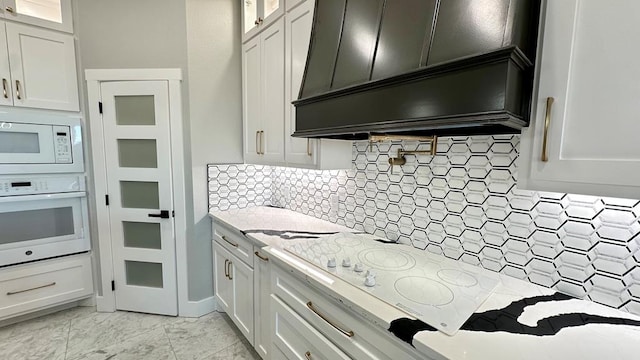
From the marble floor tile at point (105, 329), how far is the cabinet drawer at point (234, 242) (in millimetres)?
925

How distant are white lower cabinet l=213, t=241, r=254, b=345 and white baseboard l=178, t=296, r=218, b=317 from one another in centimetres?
14

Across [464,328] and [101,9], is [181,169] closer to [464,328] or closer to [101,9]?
[101,9]

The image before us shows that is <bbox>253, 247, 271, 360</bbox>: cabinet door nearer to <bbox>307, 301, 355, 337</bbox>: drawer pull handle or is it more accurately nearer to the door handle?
<bbox>307, 301, 355, 337</bbox>: drawer pull handle

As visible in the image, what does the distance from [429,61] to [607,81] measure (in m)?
0.46

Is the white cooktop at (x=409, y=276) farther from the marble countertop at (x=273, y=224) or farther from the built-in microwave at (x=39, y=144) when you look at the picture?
the built-in microwave at (x=39, y=144)

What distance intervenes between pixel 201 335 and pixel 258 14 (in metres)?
2.60

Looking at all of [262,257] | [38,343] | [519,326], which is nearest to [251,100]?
[262,257]

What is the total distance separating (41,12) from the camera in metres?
2.24

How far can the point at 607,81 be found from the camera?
0.72 meters

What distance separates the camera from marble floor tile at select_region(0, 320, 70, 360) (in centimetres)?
200

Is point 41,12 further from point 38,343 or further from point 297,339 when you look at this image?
point 297,339

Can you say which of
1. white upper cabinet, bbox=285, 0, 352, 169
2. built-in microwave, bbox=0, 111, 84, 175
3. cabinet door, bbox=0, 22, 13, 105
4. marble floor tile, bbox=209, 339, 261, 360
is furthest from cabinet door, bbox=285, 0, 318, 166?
cabinet door, bbox=0, 22, 13, 105

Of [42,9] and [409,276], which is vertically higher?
[42,9]

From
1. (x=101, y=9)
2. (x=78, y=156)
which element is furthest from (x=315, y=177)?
(x=101, y=9)
